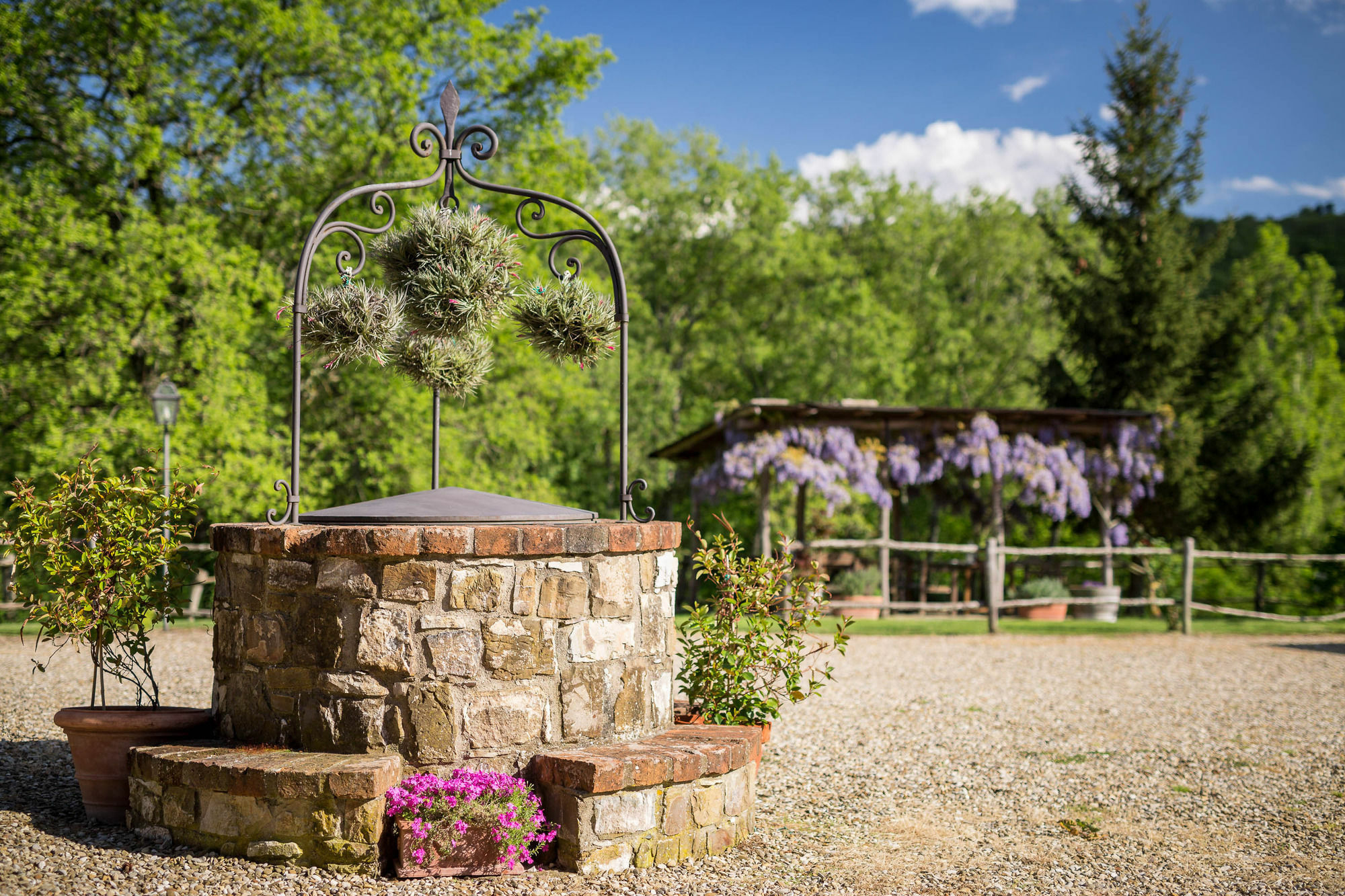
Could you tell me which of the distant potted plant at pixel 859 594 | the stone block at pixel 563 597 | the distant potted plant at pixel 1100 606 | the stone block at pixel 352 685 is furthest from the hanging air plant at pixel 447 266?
the distant potted plant at pixel 1100 606

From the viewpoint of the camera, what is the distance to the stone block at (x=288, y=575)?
3.38 m

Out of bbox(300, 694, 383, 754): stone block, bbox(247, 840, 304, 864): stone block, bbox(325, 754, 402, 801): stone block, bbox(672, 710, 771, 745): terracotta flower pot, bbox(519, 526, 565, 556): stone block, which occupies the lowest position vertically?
bbox(247, 840, 304, 864): stone block

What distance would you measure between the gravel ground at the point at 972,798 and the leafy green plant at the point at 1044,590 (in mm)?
4642

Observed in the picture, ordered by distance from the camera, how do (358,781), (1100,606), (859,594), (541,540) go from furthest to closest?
1. (1100,606)
2. (859,594)
3. (541,540)
4. (358,781)

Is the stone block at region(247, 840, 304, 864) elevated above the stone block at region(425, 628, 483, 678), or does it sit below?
below

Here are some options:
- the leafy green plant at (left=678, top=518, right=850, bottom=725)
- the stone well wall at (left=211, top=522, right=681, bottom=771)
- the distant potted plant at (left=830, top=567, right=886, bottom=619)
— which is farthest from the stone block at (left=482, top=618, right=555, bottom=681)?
the distant potted plant at (left=830, top=567, right=886, bottom=619)

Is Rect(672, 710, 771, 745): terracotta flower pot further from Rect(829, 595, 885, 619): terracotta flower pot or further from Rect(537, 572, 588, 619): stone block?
Rect(829, 595, 885, 619): terracotta flower pot

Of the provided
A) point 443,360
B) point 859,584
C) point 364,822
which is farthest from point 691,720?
point 859,584

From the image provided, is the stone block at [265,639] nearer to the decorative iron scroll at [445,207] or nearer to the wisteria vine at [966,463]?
the decorative iron scroll at [445,207]

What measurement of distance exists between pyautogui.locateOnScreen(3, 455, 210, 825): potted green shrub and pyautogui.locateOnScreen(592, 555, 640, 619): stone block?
63.2 inches

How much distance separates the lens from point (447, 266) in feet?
13.8

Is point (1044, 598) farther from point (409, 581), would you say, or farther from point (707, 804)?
point (409, 581)

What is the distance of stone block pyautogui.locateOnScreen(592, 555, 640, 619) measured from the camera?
140 inches

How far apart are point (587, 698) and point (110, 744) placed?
1.80 metres
